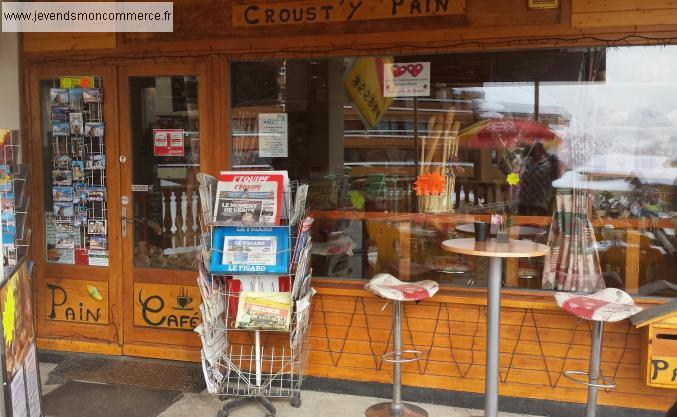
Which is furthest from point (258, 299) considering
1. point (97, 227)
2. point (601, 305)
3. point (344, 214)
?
point (601, 305)

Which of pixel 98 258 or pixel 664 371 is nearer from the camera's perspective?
pixel 664 371

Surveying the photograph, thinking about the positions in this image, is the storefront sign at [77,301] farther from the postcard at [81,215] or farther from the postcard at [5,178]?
the postcard at [5,178]

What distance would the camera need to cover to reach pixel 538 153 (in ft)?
13.9

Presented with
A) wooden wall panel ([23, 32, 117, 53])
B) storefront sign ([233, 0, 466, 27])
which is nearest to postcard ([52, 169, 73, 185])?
wooden wall panel ([23, 32, 117, 53])

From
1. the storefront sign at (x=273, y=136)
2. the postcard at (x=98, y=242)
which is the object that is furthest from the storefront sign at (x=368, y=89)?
the postcard at (x=98, y=242)

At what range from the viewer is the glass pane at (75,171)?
4.65m

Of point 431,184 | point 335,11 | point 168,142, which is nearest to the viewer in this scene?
point 335,11

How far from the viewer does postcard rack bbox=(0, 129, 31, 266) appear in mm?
3629

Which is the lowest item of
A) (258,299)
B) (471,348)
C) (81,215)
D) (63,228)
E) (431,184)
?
(471,348)

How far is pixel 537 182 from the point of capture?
13.8ft

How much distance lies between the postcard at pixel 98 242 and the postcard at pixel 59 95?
1044mm

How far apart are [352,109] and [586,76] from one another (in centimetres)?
157

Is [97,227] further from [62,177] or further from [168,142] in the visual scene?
[168,142]

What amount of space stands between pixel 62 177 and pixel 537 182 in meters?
3.47
